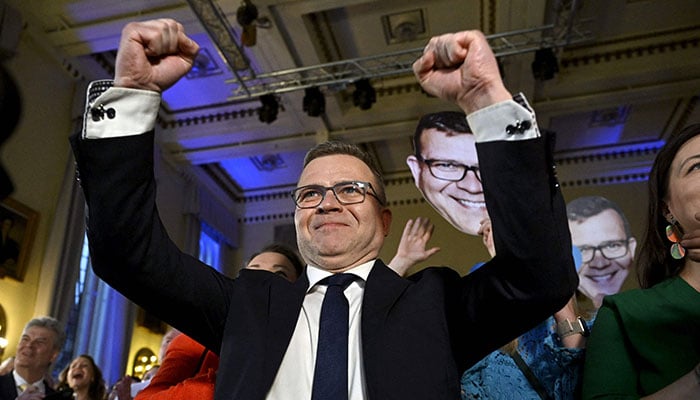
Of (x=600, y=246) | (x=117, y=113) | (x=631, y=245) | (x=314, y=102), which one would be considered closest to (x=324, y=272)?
(x=117, y=113)

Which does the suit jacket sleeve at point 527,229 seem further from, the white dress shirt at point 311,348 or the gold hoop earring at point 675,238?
the gold hoop earring at point 675,238

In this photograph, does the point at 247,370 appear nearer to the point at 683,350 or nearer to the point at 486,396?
the point at 486,396

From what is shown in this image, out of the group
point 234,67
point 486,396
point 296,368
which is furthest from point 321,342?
point 234,67

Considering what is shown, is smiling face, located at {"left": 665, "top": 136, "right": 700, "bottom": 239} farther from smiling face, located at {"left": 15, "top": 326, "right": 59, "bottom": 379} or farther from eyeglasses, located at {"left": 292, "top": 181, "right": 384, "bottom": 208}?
smiling face, located at {"left": 15, "top": 326, "right": 59, "bottom": 379}

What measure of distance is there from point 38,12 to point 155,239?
22.1 ft

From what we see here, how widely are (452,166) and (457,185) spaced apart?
8cm

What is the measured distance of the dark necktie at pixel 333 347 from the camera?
3.38 feet

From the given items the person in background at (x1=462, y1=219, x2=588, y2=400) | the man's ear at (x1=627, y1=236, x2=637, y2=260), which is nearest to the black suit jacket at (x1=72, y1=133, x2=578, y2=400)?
the person in background at (x1=462, y1=219, x2=588, y2=400)

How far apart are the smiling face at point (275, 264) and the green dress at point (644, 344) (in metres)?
1.08

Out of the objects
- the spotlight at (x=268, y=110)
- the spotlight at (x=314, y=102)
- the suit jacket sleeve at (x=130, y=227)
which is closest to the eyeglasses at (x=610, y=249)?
the suit jacket sleeve at (x=130, y=227)

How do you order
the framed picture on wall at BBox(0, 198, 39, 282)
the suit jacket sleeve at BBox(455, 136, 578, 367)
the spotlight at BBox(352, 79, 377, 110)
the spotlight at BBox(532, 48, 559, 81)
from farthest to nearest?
the spotlight at BBox(352, 79, 377, 110) < the spotlight at BBox(532, 48, 559, 81) < the framed picture on wall at BBox(0, 198, 39, 282) < the suit jacket sleeve at BBox(455, 136, 578, 367)

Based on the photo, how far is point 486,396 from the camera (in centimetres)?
142

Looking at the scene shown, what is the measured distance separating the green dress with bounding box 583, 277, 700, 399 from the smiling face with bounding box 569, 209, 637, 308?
214 centimetres

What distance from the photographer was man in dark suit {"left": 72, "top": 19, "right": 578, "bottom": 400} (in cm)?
96
